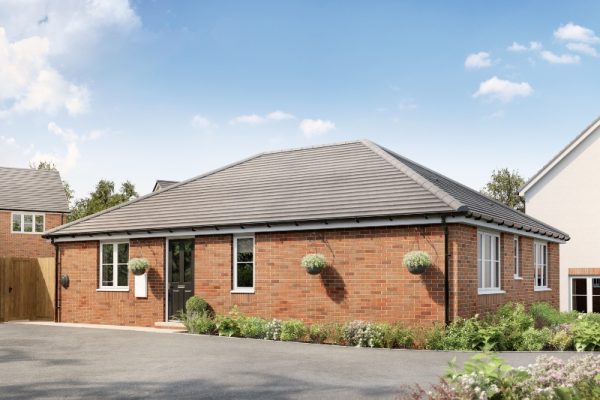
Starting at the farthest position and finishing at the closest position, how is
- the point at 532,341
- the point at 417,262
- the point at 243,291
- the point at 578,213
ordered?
the point at 578,213
the point at 243,291
the point at 417,262
the point at 532,341

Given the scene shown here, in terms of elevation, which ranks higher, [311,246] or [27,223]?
[27,223]

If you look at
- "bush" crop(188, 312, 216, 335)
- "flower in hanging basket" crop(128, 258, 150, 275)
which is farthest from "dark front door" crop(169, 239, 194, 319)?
"bush" crop(188, 312, 216, 335)

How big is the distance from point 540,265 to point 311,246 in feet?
33.4

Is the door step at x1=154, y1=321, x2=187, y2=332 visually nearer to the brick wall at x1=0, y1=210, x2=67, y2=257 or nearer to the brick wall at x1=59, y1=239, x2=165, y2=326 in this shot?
the brick wall at x1=59, y1=239, x2=165, y2=326

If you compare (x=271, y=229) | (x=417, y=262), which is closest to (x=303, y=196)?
(x=271, y=229)

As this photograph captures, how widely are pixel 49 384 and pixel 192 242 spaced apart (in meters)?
10.9

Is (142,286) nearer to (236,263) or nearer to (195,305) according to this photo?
(195,305)

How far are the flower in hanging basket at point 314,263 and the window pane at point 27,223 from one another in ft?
88.9

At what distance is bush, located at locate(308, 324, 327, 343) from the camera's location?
57.2 ft

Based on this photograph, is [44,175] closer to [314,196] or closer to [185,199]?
[185,199]

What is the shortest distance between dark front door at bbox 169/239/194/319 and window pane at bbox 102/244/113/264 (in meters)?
2.64

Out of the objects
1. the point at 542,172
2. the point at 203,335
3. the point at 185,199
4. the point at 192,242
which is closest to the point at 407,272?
the point at 203,335

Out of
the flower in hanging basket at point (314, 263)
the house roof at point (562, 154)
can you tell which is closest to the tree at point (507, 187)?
the house roof at point (562, 154)

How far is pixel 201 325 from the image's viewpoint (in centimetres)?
1920
